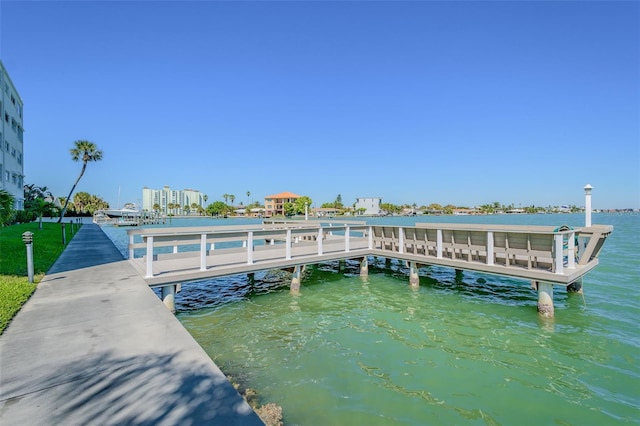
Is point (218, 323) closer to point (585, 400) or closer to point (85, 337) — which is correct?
point (85, 337)

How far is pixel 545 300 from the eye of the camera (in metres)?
7.98

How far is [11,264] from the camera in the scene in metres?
9.77

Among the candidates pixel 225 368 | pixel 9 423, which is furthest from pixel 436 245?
pixel 9 423

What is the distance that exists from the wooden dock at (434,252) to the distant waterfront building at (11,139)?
26743 millimetres

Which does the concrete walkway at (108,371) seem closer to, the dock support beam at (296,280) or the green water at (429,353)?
the green water at (429,353)

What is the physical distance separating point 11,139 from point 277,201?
113694 mm

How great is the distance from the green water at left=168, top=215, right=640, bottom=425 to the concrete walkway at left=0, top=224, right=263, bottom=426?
152cm

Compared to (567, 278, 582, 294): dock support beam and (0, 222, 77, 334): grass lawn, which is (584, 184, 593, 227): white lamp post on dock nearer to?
(567, 278, 582, 294): dock support beam

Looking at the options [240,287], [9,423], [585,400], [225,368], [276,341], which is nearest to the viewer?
[9,423]

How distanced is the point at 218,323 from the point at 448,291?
24.0ft

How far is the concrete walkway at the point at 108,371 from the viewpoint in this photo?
259 cm

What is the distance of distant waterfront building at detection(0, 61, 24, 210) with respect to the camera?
1096 inches

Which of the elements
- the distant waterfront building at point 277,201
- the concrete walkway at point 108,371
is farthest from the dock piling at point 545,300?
the distant waterfront building at point 277,201

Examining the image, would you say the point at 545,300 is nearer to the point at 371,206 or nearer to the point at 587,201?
the point at 587,201
